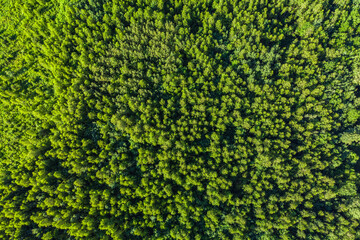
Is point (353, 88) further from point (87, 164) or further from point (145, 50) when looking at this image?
point (87, 164)

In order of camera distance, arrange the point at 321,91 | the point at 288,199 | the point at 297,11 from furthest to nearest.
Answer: the point at 297,11, the point at 321,91, the point at 288,199

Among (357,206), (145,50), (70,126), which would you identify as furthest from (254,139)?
(70,126)

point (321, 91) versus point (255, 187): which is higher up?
point (321, 91)

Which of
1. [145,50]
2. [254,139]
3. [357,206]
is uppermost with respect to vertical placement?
[145,50]

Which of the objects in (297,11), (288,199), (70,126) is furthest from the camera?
(297,11)

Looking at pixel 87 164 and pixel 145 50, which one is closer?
pixel 87 164

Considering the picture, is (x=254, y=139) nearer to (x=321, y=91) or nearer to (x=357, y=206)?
(x=321, y=91)

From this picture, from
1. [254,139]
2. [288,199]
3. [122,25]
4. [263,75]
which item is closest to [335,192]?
[288,199]
